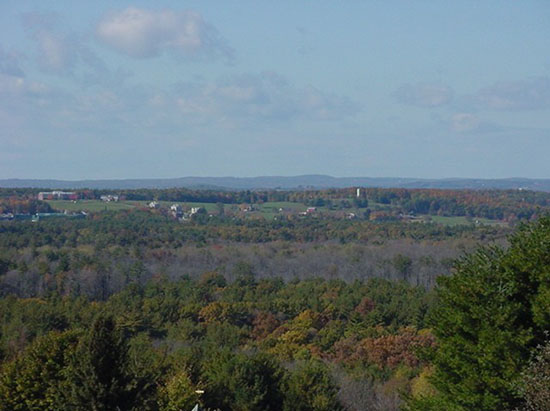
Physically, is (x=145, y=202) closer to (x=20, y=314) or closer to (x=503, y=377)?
(x=20, y=314)

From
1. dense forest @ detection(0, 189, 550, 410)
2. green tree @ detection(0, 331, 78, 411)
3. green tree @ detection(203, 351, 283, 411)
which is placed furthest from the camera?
green tree @ detection(203, 351, 283, 411)

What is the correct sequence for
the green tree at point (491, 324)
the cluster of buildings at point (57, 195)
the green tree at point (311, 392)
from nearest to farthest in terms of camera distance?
the green tree at point (491, 324) → the green tree at point (311, 392) → the cluster of buildings at point (57, 195)

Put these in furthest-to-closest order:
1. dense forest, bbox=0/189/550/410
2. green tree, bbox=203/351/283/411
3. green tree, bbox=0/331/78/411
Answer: green tree, bbox=203/351/283/411 → green tree, bbox=0/331/78/411 → dense forest, bbox=0/189/550/410

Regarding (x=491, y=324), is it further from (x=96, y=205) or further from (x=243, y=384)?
(x=96, y=205)

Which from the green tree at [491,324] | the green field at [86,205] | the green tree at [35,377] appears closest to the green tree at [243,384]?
the green tree at [35,377]

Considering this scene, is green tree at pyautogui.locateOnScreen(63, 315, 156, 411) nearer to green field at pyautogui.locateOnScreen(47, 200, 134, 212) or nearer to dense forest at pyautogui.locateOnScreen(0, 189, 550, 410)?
dense forest at pyautogui.locateOnScreen(0, 189, 550, 410)

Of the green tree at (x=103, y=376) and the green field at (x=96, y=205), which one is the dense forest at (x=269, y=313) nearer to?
the green tree at (x=103, y=376)

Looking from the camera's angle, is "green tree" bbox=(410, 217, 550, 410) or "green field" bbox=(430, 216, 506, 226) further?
"green field" bbox=(430, 216, 506, 226)

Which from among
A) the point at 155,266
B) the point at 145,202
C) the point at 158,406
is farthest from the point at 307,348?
the point at 145,202

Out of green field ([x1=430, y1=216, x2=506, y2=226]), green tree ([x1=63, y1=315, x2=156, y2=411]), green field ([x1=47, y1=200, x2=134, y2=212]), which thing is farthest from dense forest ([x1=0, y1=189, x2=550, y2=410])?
green field ([x1=430, y1=216, x2=506, y2=226])
